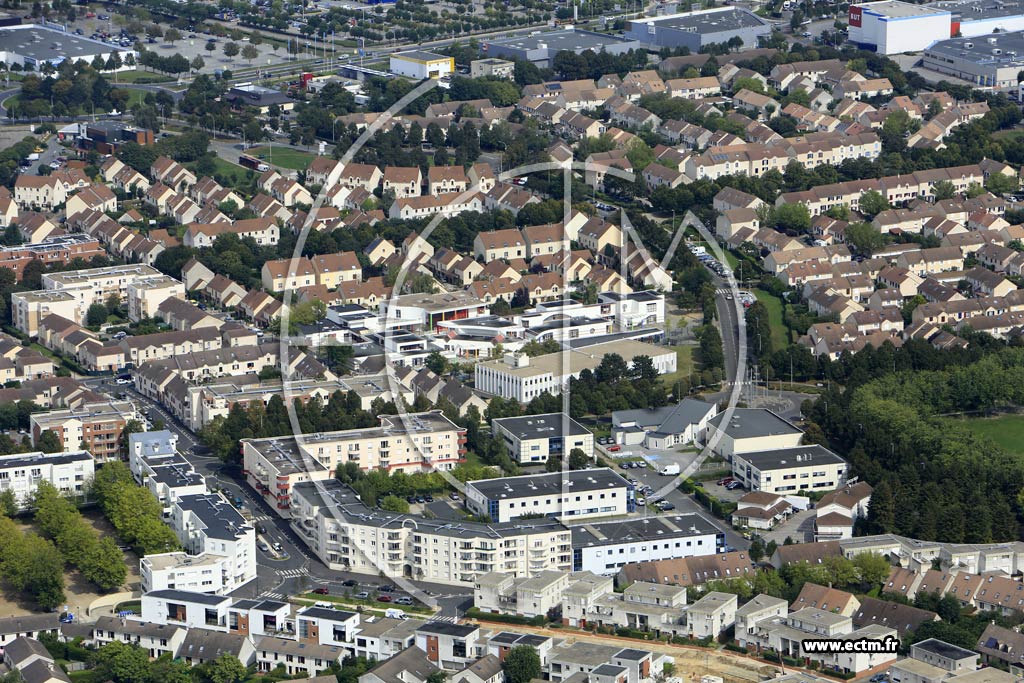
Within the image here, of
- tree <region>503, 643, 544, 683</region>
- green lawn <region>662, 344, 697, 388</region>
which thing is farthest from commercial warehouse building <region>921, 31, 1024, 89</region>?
Result: tree <region>503, 643, 544, 683</region>

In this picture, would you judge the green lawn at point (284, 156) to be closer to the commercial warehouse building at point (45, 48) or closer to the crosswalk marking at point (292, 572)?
the commercial warehouse building at point (45, 48)

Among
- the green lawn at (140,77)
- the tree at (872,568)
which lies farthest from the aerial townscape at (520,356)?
the green lawn at (140,77)

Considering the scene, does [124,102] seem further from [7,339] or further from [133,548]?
[133,548]

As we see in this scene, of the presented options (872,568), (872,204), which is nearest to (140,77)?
(872,204)

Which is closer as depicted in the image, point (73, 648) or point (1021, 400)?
point (73, 648)

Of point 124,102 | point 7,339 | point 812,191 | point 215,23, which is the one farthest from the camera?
point 215,23

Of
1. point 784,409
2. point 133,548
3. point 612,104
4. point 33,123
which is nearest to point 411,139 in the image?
point 612,104

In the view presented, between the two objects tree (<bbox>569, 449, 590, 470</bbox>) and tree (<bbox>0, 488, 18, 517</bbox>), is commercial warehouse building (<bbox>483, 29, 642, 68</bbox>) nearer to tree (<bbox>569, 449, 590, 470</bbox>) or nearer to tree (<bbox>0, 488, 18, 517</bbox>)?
tree (<bbox>569, 449, 590, 470</bbox>)
